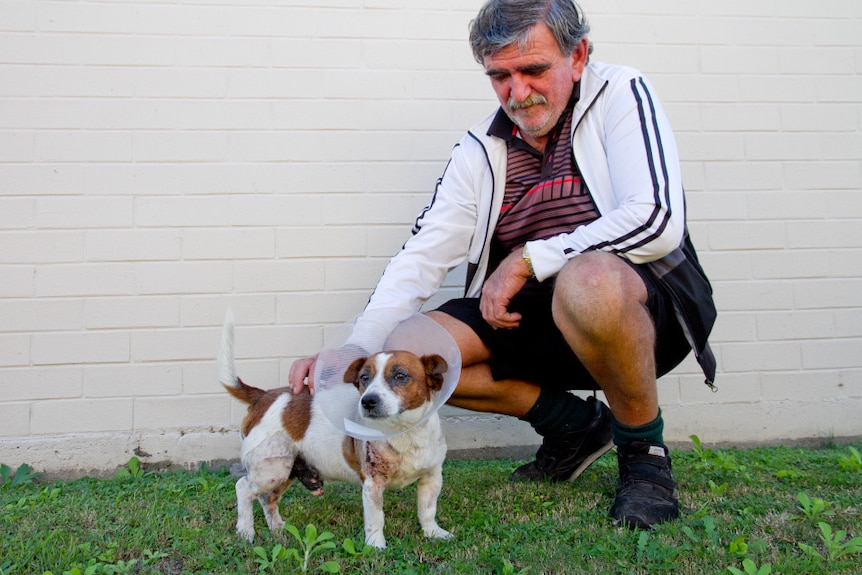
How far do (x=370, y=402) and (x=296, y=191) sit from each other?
1.66 meters

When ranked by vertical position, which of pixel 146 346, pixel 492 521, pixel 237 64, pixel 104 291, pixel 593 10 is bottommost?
pixel 492 521

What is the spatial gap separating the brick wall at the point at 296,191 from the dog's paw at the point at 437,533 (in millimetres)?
1224

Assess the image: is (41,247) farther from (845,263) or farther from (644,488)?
(845,263)

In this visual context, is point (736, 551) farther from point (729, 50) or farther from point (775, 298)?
point (729, 50)

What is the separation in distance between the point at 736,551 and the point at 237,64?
9.76ft

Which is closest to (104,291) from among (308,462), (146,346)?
(146,346)

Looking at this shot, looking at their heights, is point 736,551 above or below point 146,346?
below

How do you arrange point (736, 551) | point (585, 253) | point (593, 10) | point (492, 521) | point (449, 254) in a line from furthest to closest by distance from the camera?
point (593, 10)
point (449, 254)
point (492, 521)
point (585, 253)
point (736, 551)

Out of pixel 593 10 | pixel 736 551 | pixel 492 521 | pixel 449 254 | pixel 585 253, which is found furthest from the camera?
pixel 593 10

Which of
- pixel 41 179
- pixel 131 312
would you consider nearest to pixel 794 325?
pixel 131 312

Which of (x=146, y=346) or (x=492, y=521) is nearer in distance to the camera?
(x=492, y=521)

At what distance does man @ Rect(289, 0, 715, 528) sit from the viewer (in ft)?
8.20

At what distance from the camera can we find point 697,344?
2.67 metres

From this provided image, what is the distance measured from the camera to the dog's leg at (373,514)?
2.49 m
